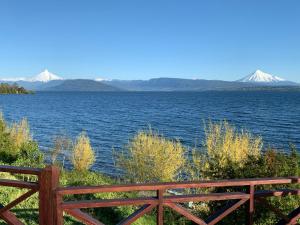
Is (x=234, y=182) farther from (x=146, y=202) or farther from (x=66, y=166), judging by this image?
(x=66, y=166)

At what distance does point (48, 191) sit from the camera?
17.1 ft

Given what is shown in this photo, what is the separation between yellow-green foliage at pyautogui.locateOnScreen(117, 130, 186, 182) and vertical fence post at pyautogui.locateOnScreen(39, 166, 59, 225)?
552 inches

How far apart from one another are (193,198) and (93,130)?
5213cm

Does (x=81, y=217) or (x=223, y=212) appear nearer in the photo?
(x=81, y=217)

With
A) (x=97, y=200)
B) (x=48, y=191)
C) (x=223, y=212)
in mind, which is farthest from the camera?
(x=223, y=212)

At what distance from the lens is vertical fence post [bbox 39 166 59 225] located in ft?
17.1

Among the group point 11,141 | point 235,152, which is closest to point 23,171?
point 235,152

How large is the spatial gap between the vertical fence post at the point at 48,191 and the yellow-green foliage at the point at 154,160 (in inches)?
552

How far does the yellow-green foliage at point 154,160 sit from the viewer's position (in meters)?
19.2

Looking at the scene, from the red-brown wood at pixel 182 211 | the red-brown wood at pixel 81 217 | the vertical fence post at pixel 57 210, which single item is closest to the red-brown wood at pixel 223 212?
the red-brown wood at pixel 182 211

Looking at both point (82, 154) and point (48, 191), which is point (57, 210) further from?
point (82, 154)

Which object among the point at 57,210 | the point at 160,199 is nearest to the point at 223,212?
the point at 160,199

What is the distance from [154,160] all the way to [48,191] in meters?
14.4

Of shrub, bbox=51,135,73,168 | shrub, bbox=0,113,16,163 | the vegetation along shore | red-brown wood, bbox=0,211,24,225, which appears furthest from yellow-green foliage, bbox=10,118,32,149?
red-brown wood, bbox=0,211,24,225
